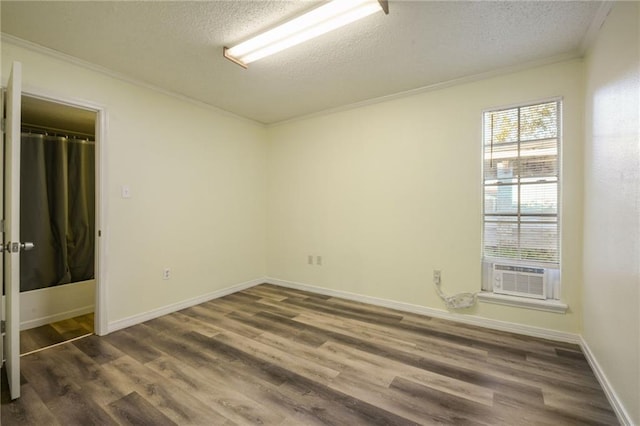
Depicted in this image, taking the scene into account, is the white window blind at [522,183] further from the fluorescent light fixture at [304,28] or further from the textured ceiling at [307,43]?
the fluorescent light fixture at [304,28]

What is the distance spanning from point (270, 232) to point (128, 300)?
81.8 inches

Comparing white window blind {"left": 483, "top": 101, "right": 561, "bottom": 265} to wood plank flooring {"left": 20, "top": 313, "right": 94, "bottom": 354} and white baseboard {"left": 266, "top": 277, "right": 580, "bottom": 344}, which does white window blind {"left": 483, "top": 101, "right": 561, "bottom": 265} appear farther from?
wood plank flooring {"left": 20, "top": 313, "right": 94, "bottom": 354}

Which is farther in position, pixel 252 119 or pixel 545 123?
pixel 252 119

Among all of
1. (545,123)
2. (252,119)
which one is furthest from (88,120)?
(545,123)

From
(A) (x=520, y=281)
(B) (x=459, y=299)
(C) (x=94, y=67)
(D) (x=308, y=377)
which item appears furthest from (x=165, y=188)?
(A) (x=520, y=281)

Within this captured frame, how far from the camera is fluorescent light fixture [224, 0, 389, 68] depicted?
179 cm

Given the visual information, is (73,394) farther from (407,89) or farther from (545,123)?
(545,123)

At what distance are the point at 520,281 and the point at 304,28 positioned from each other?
9.59 ft

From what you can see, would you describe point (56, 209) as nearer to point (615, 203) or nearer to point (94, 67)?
point (94, 67)

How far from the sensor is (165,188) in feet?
10.2

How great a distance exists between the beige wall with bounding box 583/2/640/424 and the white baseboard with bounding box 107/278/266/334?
372 cm

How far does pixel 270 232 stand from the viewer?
14.5 feet

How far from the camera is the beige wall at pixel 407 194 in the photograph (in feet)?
7.98

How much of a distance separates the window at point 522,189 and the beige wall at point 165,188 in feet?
10.2
